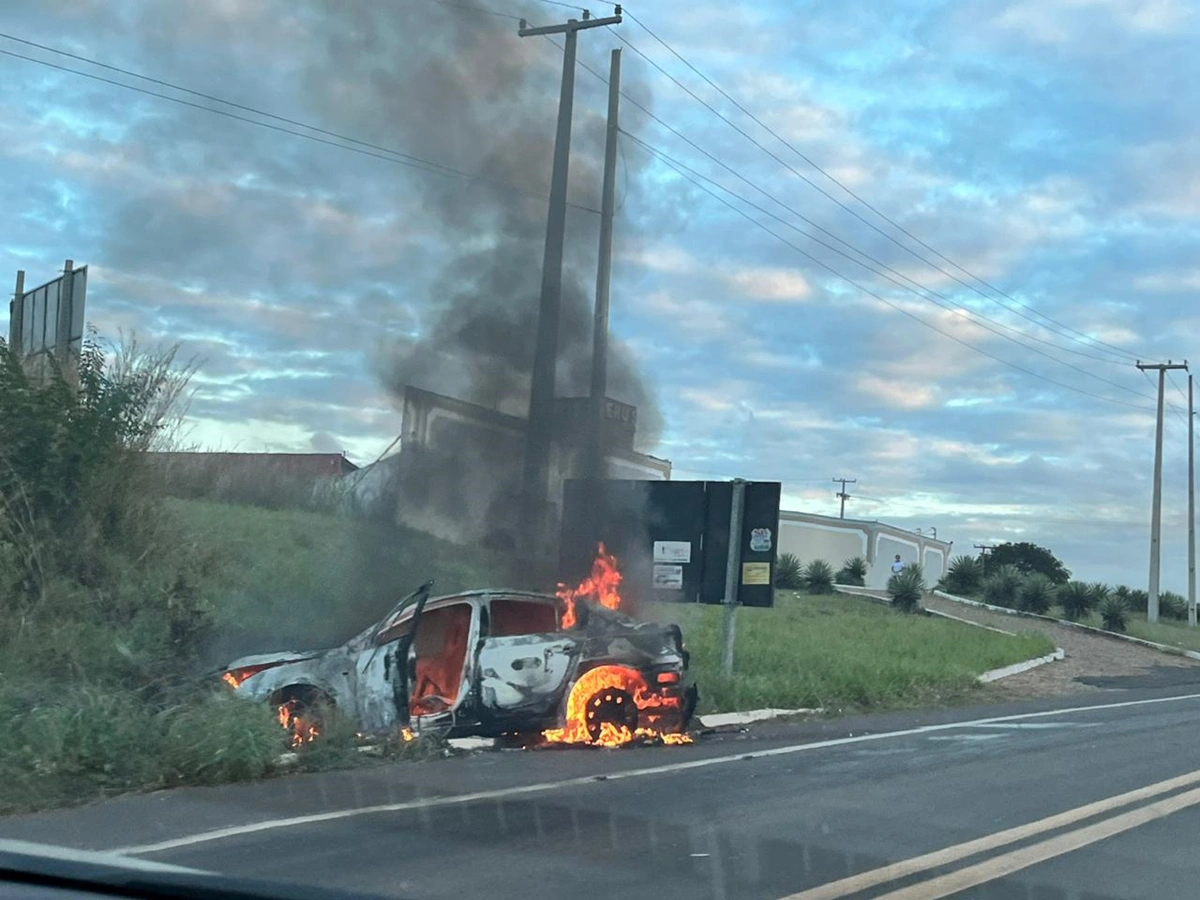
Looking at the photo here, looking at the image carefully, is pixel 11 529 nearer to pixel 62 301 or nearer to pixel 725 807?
pixel 62 301

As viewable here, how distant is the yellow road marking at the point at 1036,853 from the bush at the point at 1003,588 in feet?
75.9

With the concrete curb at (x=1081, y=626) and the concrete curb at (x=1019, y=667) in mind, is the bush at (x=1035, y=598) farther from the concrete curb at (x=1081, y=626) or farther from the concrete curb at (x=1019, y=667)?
the concrete curb at (x=1019, y=667)

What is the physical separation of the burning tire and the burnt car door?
0.34 meters

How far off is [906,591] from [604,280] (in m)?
13.4

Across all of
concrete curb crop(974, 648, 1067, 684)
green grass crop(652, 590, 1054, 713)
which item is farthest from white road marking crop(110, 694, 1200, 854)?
concrete curb crop(974, 648, 1067, 684)

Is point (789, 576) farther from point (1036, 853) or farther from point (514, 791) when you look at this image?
point (1036, 853)

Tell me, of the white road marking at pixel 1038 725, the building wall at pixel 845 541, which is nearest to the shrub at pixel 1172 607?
the building wall at pixel 845 541

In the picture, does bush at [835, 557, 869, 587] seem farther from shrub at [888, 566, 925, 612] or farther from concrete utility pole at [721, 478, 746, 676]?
concrete utility pole at [721, 478, 746, 676]

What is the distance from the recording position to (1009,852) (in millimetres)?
6129

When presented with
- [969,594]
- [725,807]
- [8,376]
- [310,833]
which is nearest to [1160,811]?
[725,807]

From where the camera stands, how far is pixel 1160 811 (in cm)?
730

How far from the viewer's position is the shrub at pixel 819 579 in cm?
2856

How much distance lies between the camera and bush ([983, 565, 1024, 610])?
30031mm

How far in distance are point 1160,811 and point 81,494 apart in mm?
9182
